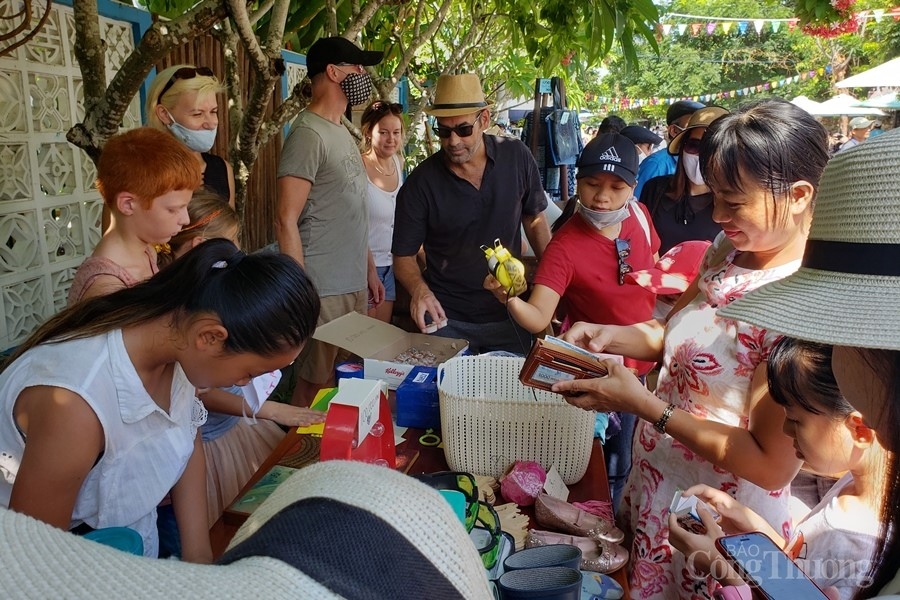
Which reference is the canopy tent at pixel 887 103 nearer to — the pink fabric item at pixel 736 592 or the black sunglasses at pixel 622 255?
the black sunglasses at pixel 622 255

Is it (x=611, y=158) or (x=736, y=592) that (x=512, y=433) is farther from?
(x=611, y=158)

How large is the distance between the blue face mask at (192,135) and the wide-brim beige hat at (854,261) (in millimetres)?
2846

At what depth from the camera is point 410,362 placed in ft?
8.84

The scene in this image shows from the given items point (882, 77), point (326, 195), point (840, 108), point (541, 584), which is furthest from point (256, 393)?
point (840, 108)

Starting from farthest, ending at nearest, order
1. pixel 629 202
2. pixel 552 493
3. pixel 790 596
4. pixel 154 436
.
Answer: pixel 629 202, pixel 552 493, pixel 154 436, pixel 790 596

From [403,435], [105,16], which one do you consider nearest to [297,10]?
[105,16]

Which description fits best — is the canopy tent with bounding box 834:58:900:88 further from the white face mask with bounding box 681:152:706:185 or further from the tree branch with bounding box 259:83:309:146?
the tree branch with bounding box 259:83:309:146

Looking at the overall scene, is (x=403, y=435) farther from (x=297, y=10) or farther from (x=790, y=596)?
(x=297, y=10)

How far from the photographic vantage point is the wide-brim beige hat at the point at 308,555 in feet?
1.28

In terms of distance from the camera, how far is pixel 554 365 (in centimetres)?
176

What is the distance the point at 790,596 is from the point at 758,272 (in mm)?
841

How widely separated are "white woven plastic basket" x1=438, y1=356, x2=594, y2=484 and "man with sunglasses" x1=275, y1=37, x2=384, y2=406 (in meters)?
1.74

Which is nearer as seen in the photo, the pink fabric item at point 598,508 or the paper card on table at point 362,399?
the paper card on table at point 362,399

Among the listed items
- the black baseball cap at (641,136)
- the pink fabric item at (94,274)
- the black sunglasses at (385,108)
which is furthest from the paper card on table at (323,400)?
the black baseball cap at (641,136)
